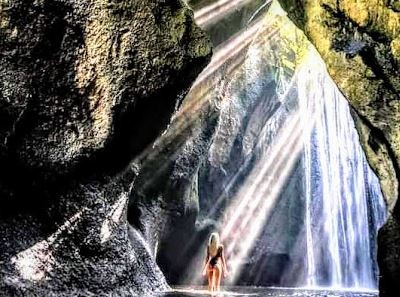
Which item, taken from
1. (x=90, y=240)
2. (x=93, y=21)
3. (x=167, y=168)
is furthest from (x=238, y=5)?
Result: (x=90, y=240)

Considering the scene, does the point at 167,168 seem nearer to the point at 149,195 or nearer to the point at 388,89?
the point at 149,195

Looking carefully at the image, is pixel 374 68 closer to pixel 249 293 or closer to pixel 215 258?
pixel 215 258

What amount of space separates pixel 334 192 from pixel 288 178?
2460 mm

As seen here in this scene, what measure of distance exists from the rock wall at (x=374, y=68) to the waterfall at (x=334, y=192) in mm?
15038

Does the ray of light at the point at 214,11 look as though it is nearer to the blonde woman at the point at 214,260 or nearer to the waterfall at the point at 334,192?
the blonde woman at the point at 214,260

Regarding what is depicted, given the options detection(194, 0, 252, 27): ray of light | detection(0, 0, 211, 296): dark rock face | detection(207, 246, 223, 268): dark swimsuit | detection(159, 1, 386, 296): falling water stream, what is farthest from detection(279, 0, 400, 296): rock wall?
detection(159, 1, 386, 296): falling water stream

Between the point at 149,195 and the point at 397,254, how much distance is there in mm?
→ 7562

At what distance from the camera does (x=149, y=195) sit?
13.8 m

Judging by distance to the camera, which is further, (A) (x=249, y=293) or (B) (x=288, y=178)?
(B) (x=288, y=178)

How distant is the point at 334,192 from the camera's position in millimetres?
24453

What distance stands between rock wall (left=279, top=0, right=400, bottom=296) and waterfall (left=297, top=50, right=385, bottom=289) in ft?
49.3

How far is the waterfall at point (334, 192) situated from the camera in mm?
22844

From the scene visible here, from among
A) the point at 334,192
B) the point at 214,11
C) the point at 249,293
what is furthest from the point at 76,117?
the point at 334,192

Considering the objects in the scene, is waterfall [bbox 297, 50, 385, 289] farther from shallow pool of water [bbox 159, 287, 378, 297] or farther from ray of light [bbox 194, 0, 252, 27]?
ray of light [bbox 194, 0, 252, 27]
